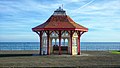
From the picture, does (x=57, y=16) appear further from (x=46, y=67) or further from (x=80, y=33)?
(x=46, y=67)

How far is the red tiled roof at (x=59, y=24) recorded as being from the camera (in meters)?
35.2

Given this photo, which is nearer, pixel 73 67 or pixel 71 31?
pixel 73 67

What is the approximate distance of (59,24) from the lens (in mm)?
36469

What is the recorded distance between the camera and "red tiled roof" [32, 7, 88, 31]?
3525 cm

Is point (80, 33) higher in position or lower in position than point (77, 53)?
higher

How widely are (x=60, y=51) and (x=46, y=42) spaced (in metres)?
1.97

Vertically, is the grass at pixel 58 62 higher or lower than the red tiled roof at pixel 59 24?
lower

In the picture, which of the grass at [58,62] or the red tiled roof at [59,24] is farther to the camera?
the red tiled roof at [59,24]

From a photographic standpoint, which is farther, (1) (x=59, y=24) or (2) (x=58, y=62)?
(1) (x=59, y=24)

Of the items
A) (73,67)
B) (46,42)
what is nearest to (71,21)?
(46,42)

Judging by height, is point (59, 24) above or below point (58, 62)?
above

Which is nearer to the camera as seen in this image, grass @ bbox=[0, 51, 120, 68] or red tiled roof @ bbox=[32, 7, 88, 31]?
grass @ bbox=[0, 51, 120, 68]

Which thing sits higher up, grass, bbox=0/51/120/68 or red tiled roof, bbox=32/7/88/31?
red tiled roof, bbox=32/7/88/31

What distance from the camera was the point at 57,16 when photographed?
37844 mm
